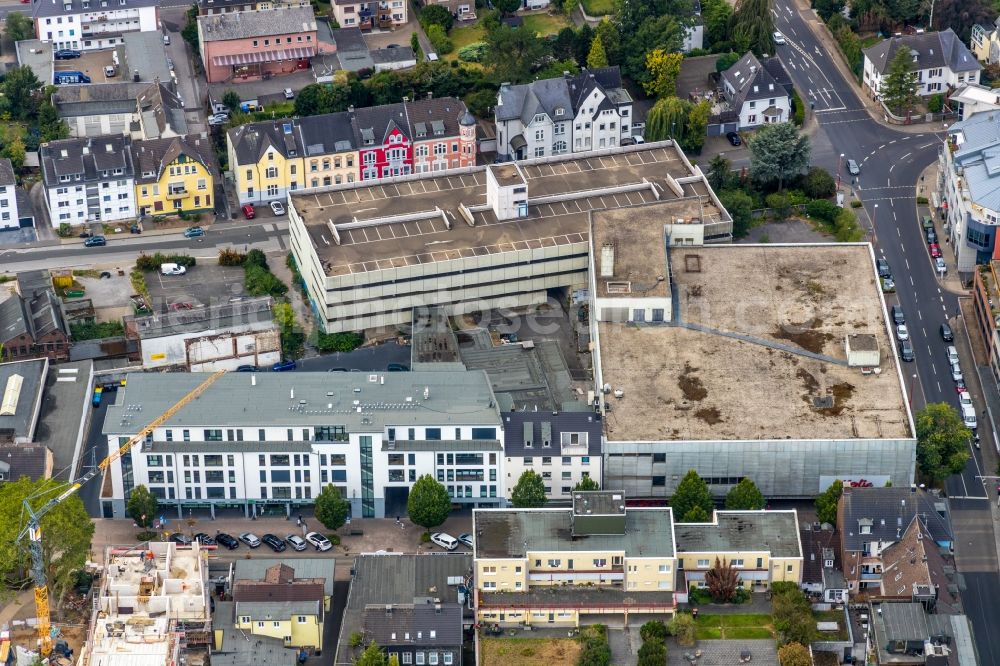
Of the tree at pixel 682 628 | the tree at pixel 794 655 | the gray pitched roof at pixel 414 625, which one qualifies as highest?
the gray pitched roof at pixel 414 625

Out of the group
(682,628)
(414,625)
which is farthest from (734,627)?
(414,625)

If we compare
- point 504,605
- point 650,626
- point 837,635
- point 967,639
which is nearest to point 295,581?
point 504,605

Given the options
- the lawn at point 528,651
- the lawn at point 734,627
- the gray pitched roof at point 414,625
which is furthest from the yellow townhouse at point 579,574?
the lawn at point 734,627

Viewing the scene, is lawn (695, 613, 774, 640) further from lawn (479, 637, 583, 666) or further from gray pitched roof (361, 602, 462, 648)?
gray pitched roof (361, 602, 462, 648)

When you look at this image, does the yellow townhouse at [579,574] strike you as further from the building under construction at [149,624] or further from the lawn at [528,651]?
the building under construction at [149,624]

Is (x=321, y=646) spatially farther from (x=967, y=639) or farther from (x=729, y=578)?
(x=967, y=639)
